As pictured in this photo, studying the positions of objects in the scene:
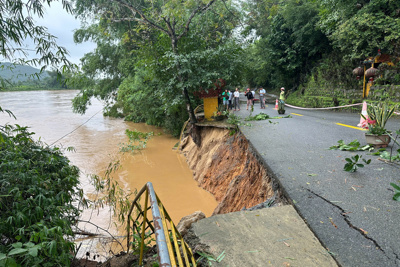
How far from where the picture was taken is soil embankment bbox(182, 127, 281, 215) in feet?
20.0

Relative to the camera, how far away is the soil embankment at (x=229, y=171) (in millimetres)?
6105

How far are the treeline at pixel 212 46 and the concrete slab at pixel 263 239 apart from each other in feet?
10.8

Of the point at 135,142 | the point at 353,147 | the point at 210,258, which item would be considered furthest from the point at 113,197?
the point at 135,142

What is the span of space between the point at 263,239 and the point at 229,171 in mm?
6307

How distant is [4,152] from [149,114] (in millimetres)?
15835

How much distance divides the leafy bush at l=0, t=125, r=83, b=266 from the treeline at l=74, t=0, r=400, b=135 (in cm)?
138

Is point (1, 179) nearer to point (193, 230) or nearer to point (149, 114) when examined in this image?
point (193, 230)

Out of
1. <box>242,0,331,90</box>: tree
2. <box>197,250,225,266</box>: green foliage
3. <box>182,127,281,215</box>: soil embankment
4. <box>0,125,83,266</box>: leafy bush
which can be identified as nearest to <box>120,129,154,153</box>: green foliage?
<box>182,127,281,215</box>: soil embankment

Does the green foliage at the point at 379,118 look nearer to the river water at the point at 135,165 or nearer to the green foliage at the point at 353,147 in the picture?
the green foliage at the point at 353,147

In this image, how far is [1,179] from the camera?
3.25m

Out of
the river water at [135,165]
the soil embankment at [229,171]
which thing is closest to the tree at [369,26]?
the soil embankment at [229,171]

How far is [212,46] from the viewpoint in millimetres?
14531

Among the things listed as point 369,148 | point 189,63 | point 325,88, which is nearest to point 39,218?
point 369,148

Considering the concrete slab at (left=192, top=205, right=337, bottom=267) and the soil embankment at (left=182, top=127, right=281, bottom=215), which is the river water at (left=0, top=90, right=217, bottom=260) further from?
the concrete slab at (left=192, top=205, right=337, bottom=267)
